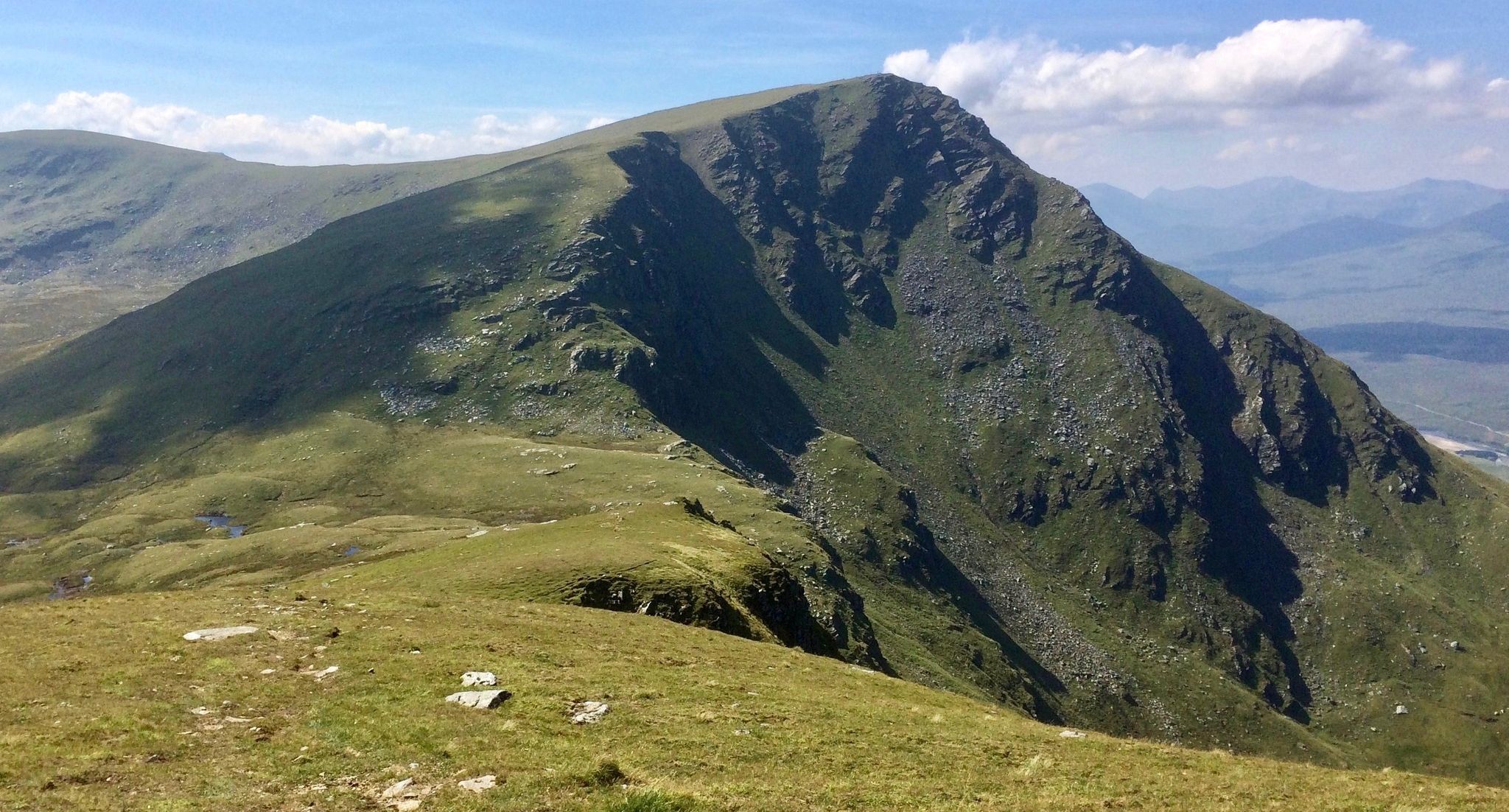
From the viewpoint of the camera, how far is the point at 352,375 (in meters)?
194

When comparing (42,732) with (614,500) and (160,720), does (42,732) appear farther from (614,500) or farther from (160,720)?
(614,500)

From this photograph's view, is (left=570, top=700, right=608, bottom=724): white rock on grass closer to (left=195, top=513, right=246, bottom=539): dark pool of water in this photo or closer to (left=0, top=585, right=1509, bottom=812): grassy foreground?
(left=0, top=585, right=1509, bottom=812): grassy foreground

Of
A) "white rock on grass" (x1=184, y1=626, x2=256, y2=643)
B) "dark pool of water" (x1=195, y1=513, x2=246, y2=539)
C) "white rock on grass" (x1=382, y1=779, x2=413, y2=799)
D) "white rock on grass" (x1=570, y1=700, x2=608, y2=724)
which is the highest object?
"white rock on grass" (x1=382, y1=779, x2=413, y2=799)

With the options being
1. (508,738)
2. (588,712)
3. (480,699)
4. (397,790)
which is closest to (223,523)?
(480,699)

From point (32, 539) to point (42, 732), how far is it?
151 meters

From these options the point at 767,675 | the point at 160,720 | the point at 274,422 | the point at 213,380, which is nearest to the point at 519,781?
the point at 160,720

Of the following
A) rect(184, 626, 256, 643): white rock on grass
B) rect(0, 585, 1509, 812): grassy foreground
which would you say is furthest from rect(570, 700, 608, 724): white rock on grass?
rect(184, 626, 256, 643): white rock on grass

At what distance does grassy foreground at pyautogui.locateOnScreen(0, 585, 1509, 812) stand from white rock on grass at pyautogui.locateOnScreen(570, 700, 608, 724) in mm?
443

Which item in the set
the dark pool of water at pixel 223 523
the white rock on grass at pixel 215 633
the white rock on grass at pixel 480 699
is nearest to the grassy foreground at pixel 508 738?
the white rock on grass at pixel 480 699

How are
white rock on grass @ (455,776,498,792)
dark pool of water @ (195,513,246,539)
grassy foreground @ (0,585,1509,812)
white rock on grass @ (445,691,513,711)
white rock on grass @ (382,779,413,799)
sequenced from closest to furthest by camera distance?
white rock on grass @ (382,779,413,799), white rock on grass @ (455,776,498,792), grassy foreground @ (0,585,1509,812), white rock on grass @ (445,691,513,711), dark pool of water @ (195,513,246,539)

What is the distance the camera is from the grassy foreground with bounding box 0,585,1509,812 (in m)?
23.0

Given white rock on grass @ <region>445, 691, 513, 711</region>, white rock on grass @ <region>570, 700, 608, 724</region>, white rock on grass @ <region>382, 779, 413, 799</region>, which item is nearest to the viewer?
white rock on grass @ <region>382, 779, 413, 799</region>

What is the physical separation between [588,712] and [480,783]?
292 inches

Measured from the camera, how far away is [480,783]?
23250 millimetres
